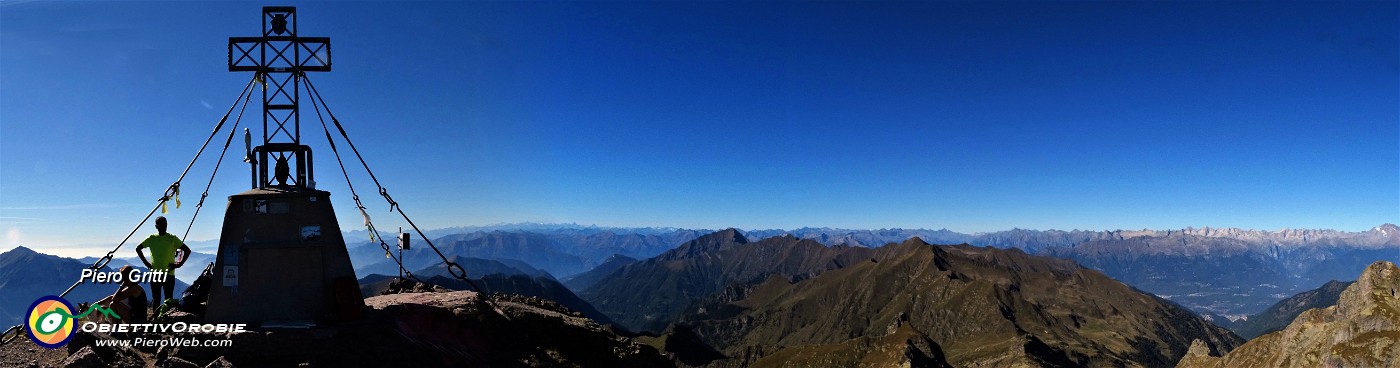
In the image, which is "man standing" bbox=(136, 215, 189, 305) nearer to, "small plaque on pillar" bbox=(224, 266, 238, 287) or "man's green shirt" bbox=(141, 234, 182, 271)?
"man's green shirt" bbox=(141, 234, 182, 271)

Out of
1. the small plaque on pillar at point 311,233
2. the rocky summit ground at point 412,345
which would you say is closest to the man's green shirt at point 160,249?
the rocky summit ground at point 412,345

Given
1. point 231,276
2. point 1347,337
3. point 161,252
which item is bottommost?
point 1347,337

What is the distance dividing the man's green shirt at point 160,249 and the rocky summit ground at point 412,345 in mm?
2462

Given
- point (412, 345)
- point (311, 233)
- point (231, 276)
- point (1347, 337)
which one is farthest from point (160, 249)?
point (1347, 337)

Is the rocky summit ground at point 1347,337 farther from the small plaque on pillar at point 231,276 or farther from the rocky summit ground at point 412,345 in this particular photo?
the small plaque on pillar at point 231,276

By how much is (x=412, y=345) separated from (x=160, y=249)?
8.37 metres

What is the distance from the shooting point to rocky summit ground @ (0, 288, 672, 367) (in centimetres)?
1664

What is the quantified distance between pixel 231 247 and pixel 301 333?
4302mm

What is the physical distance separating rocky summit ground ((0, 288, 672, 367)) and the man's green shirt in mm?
2462

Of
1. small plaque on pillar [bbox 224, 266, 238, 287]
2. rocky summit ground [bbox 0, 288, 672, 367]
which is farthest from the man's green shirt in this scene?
rocky summit ground [bbox 0, 288, 672, 367]

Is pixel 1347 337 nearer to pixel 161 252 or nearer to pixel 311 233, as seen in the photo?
pixel 311 233

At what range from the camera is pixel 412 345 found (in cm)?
1903

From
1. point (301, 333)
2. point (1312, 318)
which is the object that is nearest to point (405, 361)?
point (301, 333)

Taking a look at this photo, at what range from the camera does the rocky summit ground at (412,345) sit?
1664 centimetres
